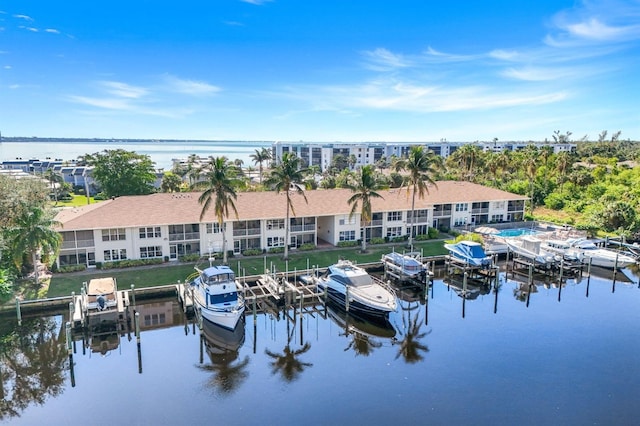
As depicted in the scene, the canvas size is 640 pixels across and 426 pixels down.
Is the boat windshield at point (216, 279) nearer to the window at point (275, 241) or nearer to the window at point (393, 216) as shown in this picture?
the window at point (275, 241)

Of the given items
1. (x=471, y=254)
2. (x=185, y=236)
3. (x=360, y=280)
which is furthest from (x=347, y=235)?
(x=185, y=236)

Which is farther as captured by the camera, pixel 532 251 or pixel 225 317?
pixel 532 251

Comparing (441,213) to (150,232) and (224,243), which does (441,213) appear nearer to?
(224,243)

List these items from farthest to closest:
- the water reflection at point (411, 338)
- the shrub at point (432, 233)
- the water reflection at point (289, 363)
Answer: the shrub at point (432, 233), the water reflection at point (411, 338), the water reflection at point (289, 363)

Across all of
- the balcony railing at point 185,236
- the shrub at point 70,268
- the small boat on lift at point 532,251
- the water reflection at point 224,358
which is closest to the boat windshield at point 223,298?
the water reflection at point 224,358

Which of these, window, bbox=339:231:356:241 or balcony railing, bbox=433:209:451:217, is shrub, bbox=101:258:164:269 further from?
balcony railing, bbox=433:209:451:217

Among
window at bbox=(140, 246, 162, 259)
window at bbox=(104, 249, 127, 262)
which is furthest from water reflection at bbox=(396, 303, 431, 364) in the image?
window at bbox=(104, 249, 127, 262)

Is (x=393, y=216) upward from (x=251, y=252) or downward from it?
upward
